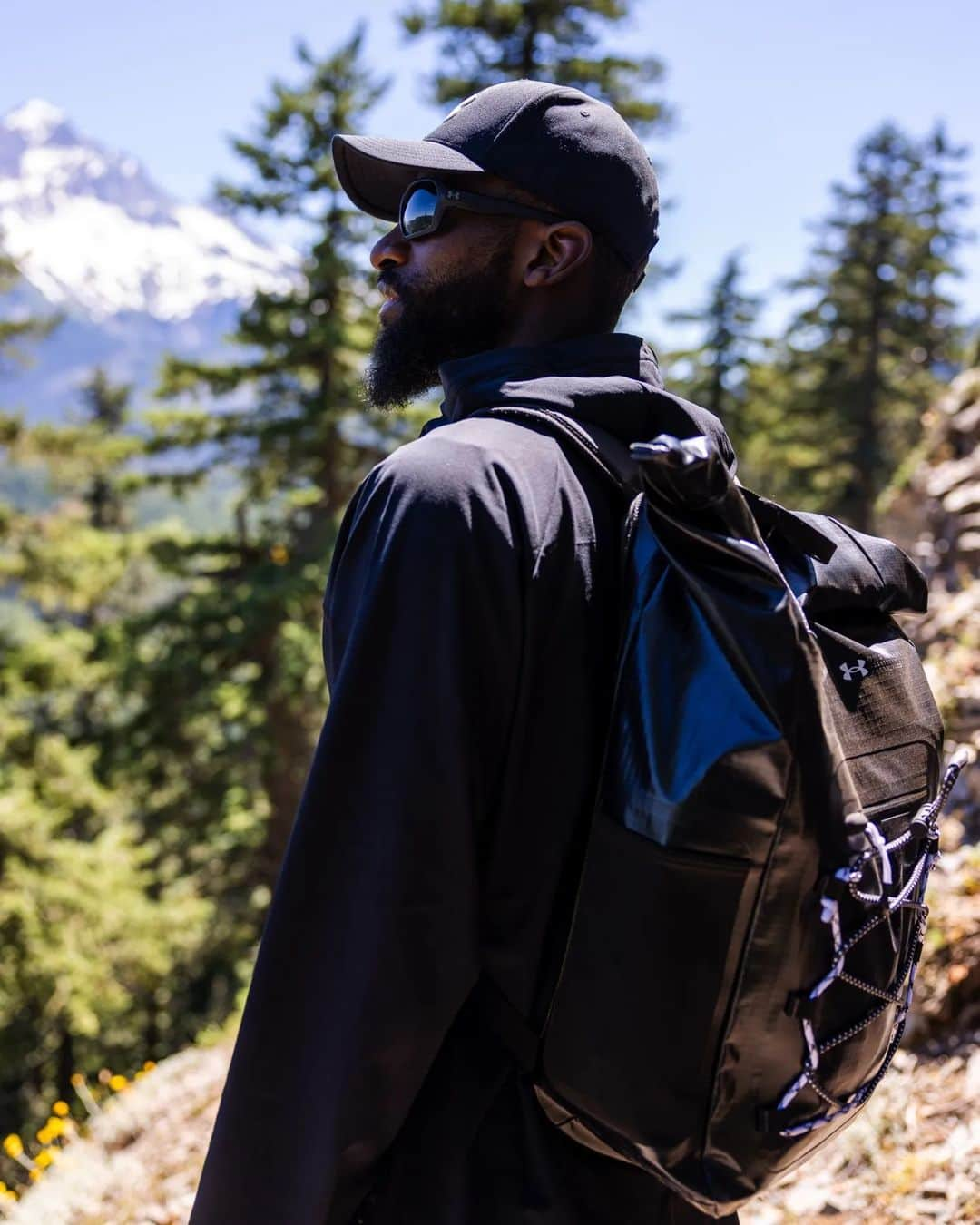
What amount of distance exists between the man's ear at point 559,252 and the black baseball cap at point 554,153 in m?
0.02

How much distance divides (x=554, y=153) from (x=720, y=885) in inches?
45.6

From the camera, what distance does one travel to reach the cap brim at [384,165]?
5.48 ft

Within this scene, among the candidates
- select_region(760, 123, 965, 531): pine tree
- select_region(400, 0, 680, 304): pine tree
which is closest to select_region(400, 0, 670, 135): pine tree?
select_region(400, 0, 680, 304): pine tree

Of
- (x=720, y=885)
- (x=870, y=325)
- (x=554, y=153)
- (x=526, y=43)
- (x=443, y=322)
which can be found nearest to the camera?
(x=720, y=885)

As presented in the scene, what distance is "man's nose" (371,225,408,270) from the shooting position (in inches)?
70.7

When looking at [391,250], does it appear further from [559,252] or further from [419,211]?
[559,252]

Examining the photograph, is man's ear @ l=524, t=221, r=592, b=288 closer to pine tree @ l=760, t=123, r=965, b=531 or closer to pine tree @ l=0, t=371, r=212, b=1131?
pine tree @ l=0, t=371, r=212, b=1131

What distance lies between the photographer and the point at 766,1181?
4.31 feet

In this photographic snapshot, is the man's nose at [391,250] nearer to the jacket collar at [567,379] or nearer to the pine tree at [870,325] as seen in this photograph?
the jacket collar at [567,379]

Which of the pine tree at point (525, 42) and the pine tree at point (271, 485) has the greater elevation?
the pine tree at point (525, 42)

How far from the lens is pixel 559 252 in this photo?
1.68m

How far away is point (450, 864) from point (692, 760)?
355mm

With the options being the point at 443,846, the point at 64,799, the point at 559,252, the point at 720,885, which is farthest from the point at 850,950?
the point at 64,799

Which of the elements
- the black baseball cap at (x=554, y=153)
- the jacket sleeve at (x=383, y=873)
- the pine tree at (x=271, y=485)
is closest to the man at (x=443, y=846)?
the jacket sleeve at (x=383, y=873)
